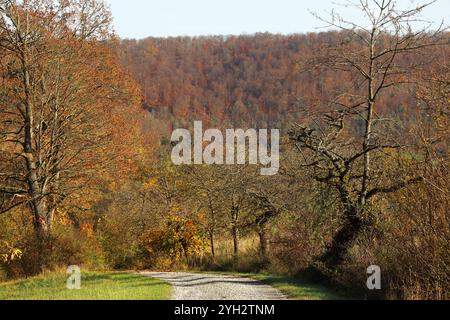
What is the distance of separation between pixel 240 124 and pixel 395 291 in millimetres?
32650

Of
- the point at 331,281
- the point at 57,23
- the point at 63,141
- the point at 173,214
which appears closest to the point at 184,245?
the point at 173,214

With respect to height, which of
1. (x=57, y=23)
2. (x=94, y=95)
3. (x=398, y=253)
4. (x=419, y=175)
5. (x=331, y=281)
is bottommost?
(x=331, y=281)

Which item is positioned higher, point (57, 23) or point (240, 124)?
point (57, 23)

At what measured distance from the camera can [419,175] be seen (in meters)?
11.9

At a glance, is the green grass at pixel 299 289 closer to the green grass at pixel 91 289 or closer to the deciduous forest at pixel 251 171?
the deciduous forest at pixel 251 171

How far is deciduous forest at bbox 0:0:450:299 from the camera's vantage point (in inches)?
501

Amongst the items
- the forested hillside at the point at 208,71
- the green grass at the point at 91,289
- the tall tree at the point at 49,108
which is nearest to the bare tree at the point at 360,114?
the green grass at the point at 91,289

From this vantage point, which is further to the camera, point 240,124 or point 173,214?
point 240,124

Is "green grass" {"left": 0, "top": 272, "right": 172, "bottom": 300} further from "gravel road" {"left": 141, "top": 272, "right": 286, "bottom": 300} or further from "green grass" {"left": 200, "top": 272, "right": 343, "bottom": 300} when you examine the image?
"green grass" {"left": 200, "top": 272, "right": 343, "bottom": 300}

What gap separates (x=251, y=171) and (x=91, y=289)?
16.6 meters

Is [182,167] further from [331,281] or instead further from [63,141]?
[331,281]

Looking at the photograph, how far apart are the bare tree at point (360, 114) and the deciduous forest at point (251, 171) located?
0.17ft

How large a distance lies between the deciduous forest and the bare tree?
0.17ft
